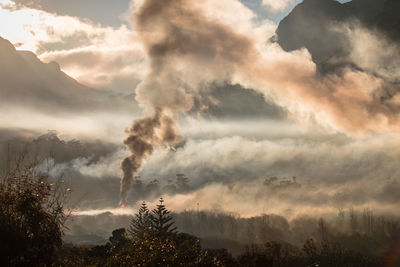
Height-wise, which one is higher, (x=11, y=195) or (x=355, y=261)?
(x=11, y=195)

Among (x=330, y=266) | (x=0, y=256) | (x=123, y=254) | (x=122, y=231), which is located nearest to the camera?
(x=0, y=256)

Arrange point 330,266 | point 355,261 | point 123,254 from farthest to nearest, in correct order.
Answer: point 355,261 → point 330,266 → point 123,254

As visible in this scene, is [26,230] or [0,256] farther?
[26,230]

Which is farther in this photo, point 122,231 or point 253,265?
point 122,231

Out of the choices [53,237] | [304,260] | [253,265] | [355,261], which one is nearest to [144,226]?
[253,265]

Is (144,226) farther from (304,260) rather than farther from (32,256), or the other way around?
(32,256)

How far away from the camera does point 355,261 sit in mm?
172375

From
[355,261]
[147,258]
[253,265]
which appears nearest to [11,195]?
[147,258]

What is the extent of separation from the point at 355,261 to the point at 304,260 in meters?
30.9

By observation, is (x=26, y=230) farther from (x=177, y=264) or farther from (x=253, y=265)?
(x=253, y=265)

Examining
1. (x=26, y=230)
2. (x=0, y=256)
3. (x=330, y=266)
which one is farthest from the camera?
(x=330, y=266)

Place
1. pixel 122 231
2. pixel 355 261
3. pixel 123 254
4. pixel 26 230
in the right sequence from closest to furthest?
pixel 26 230
pixel 123 254
pixel 122 231
pixel 355 261

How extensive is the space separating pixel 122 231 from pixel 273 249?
190 ft

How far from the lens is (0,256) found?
2488cm
